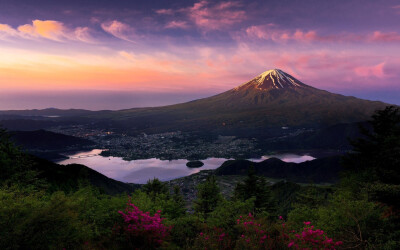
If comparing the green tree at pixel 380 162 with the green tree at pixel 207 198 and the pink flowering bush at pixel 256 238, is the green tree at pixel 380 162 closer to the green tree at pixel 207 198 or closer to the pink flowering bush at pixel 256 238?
the pink flowering bush at pixel 256 238

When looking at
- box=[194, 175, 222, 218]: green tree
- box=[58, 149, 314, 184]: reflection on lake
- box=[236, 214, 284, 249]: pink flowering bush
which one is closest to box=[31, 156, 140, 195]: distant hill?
box=[194, 175, 222, 218]: green tree

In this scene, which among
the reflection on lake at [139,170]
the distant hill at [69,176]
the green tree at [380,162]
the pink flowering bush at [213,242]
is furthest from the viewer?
the reflection on lake at [139,170]

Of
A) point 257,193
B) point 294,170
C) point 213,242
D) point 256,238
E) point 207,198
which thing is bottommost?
point 294,170

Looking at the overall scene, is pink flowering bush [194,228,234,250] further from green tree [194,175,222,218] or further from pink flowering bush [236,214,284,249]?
green tree [194,175,222,218]

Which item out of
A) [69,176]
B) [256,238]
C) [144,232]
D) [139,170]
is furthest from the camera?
[139,170]

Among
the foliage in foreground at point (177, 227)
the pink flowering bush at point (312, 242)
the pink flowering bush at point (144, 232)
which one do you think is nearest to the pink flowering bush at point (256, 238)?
the foliage in foreground at point (177, 227)

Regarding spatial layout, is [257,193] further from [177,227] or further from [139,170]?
[139,170]

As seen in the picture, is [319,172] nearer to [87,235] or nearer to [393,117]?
[393,117]

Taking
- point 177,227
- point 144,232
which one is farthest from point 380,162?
point 144,232
